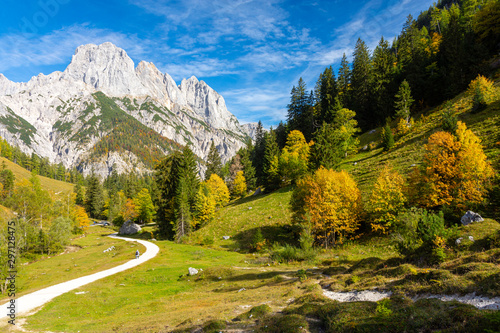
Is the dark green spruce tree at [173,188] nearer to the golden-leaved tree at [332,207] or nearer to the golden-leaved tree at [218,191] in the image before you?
the golden-leaved tree at [218,191]

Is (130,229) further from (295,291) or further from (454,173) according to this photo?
(454,173)

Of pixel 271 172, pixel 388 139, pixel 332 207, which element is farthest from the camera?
pixel 271 172

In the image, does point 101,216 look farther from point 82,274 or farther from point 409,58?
point 409,58

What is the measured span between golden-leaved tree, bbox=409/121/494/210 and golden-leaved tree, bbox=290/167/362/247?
275 inches

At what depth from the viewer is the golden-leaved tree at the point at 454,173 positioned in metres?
22.4

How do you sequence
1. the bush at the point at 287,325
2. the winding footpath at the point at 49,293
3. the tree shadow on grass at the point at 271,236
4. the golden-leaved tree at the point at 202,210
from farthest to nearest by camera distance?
the golden-leaved tree at the point at 202,210 → the tree shadow on grass at the point at 271,236 → the winding footpath at the point at 49,293 → the bush at the point at 287,325

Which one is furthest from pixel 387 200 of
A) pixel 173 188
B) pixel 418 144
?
pixel 173 188

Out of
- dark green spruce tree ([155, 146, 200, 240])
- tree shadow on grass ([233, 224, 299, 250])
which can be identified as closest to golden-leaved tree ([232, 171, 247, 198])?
dark green spruce tree ([155, 146, 200, 240])

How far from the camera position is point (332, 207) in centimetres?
3008

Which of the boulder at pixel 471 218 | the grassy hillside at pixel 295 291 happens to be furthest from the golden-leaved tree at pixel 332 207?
the boulder at pixel 471 218

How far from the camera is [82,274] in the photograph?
24.6m

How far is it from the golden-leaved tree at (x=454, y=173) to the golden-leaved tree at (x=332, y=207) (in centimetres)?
698

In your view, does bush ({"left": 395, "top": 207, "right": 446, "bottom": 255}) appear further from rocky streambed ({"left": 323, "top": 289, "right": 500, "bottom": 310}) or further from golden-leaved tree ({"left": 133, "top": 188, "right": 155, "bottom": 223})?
golden-leaved tree ({"left": 133, "top": 188, "right": 155, "bottom": 223})

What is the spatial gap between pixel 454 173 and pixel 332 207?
13.1 metres
